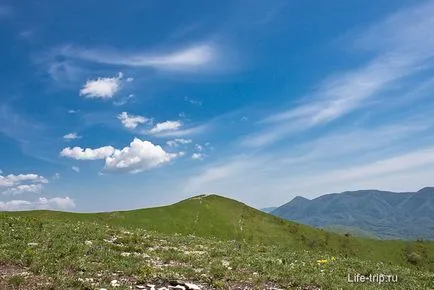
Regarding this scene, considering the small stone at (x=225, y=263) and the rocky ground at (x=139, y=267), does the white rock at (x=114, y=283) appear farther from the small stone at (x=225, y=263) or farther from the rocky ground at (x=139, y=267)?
the small stone at (x=225, y=263)

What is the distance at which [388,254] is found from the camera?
351ft

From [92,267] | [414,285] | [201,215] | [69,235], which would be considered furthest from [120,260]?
[201,215]

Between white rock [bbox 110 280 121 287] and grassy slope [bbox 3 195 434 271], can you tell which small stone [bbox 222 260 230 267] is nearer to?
white rock [bbox 110 280 121 287]

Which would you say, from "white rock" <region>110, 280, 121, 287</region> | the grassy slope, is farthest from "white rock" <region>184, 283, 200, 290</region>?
the grassy slope

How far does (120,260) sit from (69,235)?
762 centimetres

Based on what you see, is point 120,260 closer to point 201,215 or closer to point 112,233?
point 112,233

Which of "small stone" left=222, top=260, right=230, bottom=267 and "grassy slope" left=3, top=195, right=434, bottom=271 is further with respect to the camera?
"grassy slope" left=3, top=195, right=434, bottom=271

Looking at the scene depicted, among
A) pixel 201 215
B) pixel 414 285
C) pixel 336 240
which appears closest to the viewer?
pixel 414 285

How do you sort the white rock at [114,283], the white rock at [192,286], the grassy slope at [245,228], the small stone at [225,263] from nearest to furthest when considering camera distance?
1. the white rock at [114,283]
2. the white rock at [192,286]
3. the small stone at [225,263]
4. the grassy slope at [245,228]

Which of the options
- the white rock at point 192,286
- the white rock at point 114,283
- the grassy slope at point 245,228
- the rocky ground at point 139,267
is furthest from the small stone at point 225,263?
the grassy slope at point 245,228

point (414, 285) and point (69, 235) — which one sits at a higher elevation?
point (69, 235)

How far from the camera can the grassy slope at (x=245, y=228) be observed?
3583 inches

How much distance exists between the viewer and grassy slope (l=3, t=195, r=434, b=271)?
91000 mm

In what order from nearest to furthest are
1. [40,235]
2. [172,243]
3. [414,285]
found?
1. [414,285]
2. [40,235]
3. [172,243]
